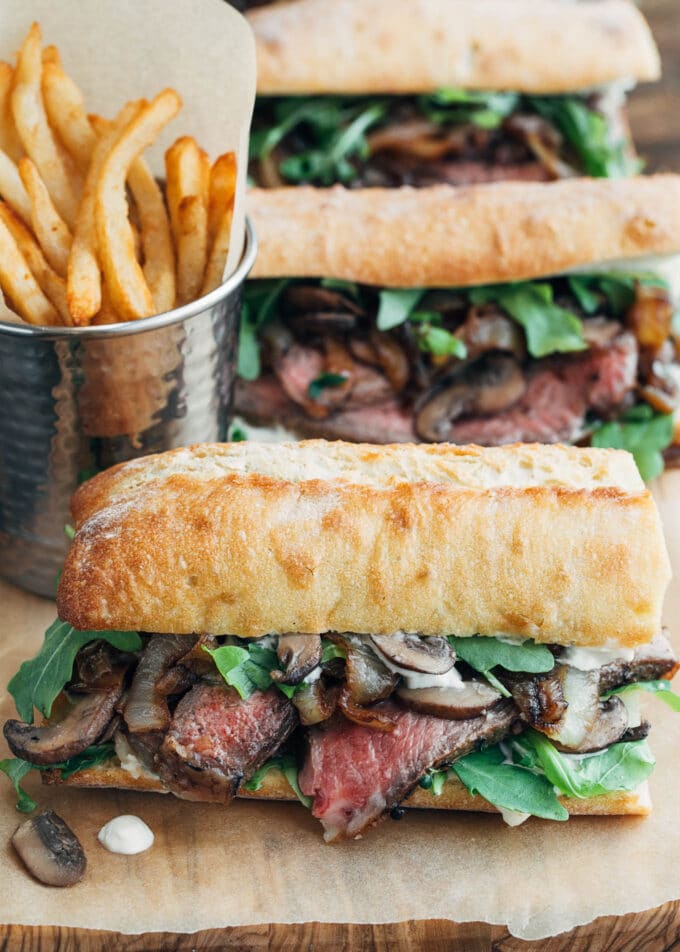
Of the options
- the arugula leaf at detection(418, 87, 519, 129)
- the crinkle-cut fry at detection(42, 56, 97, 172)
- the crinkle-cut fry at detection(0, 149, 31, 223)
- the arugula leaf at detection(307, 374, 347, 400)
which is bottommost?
the arugula leaf at detection(307, 374, 347, 400)

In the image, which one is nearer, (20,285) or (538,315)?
(20,285)

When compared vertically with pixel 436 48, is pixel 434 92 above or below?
below

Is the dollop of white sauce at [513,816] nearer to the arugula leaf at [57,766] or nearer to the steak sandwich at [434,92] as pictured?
the arugula leaf at [57,766]

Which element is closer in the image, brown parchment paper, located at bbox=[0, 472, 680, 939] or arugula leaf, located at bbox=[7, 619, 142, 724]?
brown parchment paper, located at bbox=[0, 472, 680, 939]

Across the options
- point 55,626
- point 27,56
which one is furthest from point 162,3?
point 55,626

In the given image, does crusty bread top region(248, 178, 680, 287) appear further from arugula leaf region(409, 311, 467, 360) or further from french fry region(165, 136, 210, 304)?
french fry region(165, 136, 210, 304)

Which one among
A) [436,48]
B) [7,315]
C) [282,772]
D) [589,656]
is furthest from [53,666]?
[436,48]

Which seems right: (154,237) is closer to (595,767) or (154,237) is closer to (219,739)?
(219,739)

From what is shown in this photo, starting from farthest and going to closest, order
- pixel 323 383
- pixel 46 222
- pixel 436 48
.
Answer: pixel 436 48 < pixel 323 383 < pixel 46 222

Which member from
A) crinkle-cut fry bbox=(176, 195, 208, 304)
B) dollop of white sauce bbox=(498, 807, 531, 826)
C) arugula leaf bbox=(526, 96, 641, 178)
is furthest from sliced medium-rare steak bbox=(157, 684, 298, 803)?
arugula leaf bbox=(526, 96, 641, 178)
